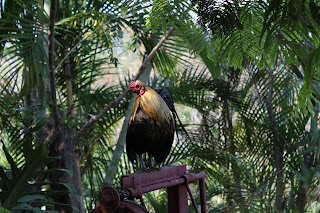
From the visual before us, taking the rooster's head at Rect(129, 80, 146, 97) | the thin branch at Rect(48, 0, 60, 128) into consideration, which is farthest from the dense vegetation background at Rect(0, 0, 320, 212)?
the rooster's head at Rect(129, 80, 146, 97)

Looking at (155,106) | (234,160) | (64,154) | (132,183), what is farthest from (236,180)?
(132,183)

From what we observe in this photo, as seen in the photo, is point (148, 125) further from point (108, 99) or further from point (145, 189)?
point (108, 99)

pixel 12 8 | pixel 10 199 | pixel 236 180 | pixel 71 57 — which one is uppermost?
pixel 12 8

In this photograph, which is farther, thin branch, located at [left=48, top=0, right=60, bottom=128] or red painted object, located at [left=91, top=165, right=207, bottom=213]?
thin branch, located at [left=48, top=0, right=60, bottom=128]

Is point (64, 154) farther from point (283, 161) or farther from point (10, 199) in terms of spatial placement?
point (283, 161)

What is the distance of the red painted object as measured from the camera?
2.35 ft

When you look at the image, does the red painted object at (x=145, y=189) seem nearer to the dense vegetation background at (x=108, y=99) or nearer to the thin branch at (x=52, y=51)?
the dense vegetation background at (x=108, y=99)

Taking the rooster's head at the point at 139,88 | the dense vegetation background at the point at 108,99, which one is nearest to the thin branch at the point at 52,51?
the dense vegetation background at the point at 108,99

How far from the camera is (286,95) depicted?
2.62 meters

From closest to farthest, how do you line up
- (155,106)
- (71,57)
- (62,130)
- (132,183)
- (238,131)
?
(132,183) → (155,106) → (62,130) → (71,57) → (238,131)

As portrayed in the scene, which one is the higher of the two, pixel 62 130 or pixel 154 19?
pixel 154 19

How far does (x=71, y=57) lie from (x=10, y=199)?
1196mm

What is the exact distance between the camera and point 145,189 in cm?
→ 85

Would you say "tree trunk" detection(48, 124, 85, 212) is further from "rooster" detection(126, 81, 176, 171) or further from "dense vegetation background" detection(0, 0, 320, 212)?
"rooster" detection(126, 81, 176, 171)
